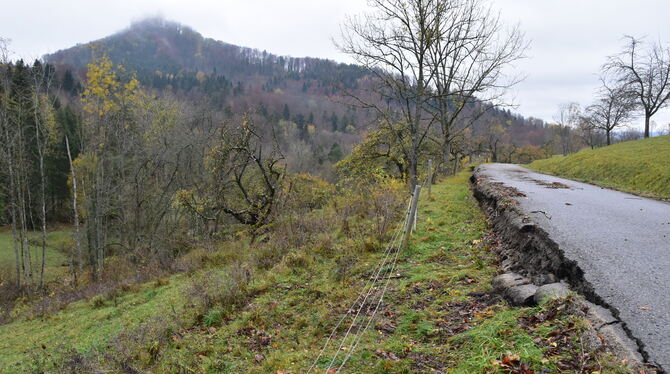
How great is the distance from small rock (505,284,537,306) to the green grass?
87.9 ft

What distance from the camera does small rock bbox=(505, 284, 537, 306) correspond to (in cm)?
425

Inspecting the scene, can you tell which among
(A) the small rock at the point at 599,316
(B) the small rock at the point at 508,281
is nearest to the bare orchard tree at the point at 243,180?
(B) the small rock at the point at 508,281

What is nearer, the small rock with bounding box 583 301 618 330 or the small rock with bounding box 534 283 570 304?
the small rock with bounding box 583 301 618 330

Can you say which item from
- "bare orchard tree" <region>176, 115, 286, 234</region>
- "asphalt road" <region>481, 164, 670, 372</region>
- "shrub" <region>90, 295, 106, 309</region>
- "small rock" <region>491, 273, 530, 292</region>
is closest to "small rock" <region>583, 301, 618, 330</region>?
"asphalt road" <region>481, 164, 670, 372</region>

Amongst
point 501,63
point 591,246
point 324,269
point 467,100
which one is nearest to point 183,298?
point 324,269

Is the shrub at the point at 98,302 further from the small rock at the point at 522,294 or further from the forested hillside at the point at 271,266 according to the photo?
the small rock at the point at 522,294

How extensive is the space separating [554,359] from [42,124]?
21797 millimetres

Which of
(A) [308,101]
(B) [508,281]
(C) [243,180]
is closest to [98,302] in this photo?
(C) [243,180]

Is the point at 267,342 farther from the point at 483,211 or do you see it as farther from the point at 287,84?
the point at 287,84

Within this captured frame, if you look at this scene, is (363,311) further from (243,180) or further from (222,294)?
(243,180)

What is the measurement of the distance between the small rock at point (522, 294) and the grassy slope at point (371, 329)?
15 cm

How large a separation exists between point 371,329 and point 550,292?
2.06 m

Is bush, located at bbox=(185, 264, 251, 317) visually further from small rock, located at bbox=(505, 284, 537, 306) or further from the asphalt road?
the asphalt road

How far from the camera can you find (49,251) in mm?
33125
